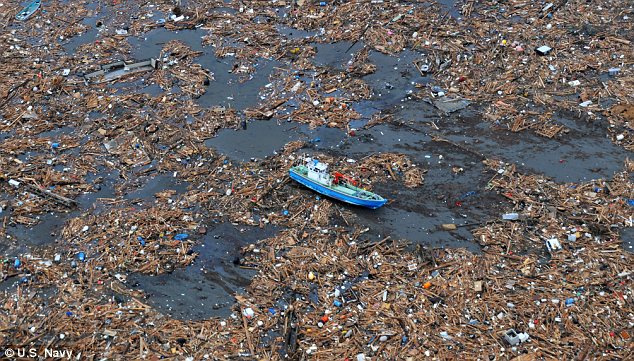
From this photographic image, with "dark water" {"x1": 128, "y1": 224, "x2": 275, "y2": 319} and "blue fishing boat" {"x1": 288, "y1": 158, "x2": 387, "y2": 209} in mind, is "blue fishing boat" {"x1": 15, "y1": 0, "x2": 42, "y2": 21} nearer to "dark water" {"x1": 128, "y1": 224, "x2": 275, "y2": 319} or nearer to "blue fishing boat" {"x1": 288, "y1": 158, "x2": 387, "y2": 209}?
"dark water" {"x1": 128, "y1": 224, "x2": 275, "y2": 319}

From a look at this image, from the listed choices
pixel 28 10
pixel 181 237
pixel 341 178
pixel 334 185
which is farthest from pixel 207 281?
pixel 28 10

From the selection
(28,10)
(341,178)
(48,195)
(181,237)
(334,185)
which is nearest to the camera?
(181,237)

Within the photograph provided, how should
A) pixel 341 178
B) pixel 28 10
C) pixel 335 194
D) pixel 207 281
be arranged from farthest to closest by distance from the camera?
1. pixel 28 10
2. pixel 341 178
3. pixel 335 194
4. pixel 207 281

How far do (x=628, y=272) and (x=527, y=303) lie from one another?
2026 mm

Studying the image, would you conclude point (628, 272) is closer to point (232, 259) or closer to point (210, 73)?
point (232, 259)

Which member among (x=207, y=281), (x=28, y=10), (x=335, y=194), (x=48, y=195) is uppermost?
(x=28, y=10)

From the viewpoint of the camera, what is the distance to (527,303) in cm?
968

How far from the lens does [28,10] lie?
18.7 metres

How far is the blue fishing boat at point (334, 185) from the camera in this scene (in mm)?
11352

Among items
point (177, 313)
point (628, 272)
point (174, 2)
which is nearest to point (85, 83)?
point (174, 2)

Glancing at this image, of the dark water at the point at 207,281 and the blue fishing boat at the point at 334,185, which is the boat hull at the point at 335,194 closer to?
the blue fishing boat at the point at 334,185

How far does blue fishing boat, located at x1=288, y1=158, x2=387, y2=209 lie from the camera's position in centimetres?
1135

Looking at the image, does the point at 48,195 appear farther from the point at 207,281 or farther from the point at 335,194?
the point at 335,194

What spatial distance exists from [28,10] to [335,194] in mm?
13786
